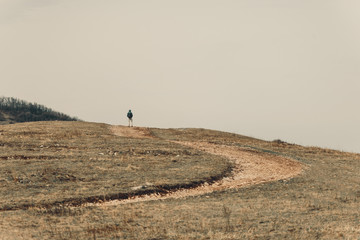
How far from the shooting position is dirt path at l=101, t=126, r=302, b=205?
21.8 meters

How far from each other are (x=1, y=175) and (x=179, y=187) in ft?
39.2

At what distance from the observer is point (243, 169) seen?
93.1 ft

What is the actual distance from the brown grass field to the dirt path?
84 mm

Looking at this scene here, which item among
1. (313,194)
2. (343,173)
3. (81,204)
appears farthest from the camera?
(343,173)

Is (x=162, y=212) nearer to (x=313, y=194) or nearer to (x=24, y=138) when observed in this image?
(x=313, y=194)

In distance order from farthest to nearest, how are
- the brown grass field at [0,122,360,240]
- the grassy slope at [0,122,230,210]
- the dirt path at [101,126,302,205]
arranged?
1. the dirt path at [101,126,302,205]
2. the grassy slope at [0,122,230,210]
3. the brown grass field at [0,122,360,240]

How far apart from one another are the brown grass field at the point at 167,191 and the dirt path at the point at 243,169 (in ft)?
0.27

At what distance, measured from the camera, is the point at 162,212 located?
16969 millimetres

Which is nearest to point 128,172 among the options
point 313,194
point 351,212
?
point 313,194

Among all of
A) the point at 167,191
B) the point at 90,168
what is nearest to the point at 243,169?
the point at 167,191

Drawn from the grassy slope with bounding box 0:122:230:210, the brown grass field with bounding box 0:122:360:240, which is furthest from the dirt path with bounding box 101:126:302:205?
the grassy slope with bounding box 0:122:230:210

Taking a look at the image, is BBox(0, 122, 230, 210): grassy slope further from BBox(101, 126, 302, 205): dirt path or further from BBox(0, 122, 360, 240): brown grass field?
BBox(101, 126, 302, 205): dirt path

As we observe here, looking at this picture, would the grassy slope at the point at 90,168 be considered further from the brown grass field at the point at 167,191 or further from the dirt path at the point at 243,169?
the dirt path at the point at 243,169

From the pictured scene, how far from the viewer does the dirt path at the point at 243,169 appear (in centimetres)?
2177
